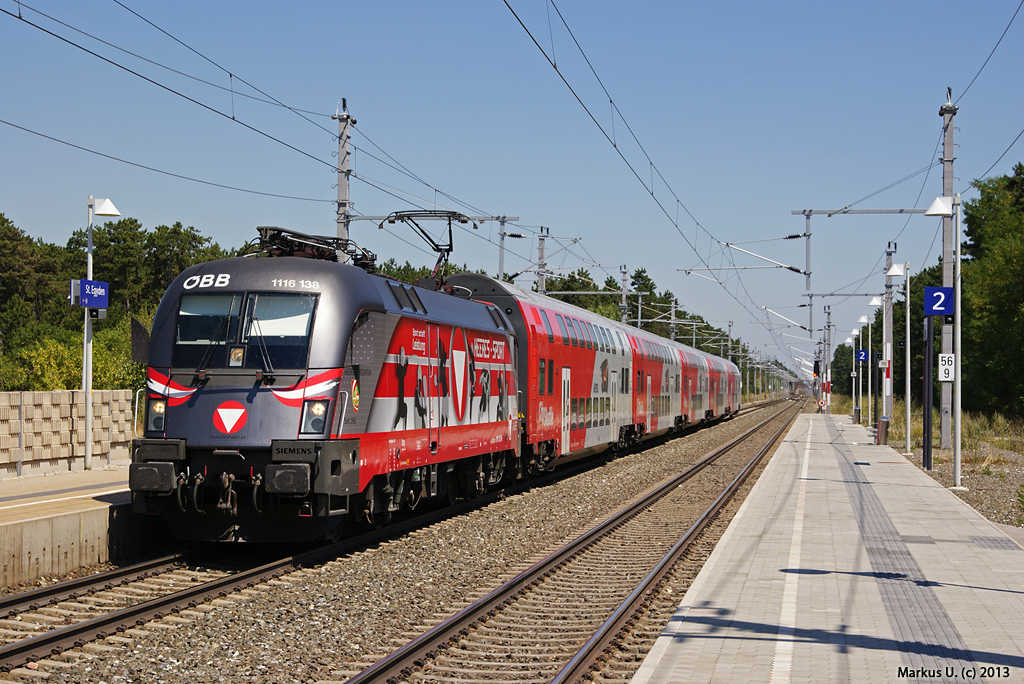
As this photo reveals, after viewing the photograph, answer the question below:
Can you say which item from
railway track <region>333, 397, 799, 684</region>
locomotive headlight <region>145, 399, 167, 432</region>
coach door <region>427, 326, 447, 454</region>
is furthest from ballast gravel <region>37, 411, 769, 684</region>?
locomotive headlight <region>145, 399, 167, 432</region>

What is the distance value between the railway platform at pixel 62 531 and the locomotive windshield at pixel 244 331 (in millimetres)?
2035

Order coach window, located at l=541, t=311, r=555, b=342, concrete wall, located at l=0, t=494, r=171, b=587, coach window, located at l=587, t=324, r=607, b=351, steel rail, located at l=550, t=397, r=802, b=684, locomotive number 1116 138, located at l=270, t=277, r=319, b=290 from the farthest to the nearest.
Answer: coach window, located at l=587, t=324, r=607, b=351
coach window, located at l=541, t=311, r=555, b=342
locomotive number 1116 138, located at l=270, t=277, r=319, b=290
concrete wall, located at l=0, t=494, r=171, b=587
steel rail, located at l=550, t=397, r=802, b=684

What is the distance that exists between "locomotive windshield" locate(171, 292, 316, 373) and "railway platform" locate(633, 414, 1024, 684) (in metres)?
4.96

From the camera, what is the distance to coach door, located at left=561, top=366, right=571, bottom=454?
20766mm

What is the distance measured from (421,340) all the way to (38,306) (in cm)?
7006

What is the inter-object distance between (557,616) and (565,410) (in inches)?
463

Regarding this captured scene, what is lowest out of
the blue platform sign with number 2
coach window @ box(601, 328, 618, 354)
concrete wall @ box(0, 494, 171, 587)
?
concrete wall @ box(0, 494, 171, 587)

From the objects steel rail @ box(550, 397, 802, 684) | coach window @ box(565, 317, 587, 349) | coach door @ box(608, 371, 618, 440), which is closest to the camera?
steel rail @ box(550, 397, 802, 684)

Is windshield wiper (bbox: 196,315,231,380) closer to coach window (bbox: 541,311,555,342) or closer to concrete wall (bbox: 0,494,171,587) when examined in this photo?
concrete wall (bbox: 0,494,171,587)

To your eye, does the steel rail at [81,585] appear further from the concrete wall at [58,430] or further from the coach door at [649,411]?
the coach door at [649,411]

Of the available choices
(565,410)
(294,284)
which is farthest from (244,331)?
(565,410)

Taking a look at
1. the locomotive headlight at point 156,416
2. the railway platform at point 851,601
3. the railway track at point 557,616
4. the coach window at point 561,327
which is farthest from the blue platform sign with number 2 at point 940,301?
the locomotive headlight at point 156,416

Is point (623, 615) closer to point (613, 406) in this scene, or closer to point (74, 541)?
point (74, 541)

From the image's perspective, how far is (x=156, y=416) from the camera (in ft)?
35.2
